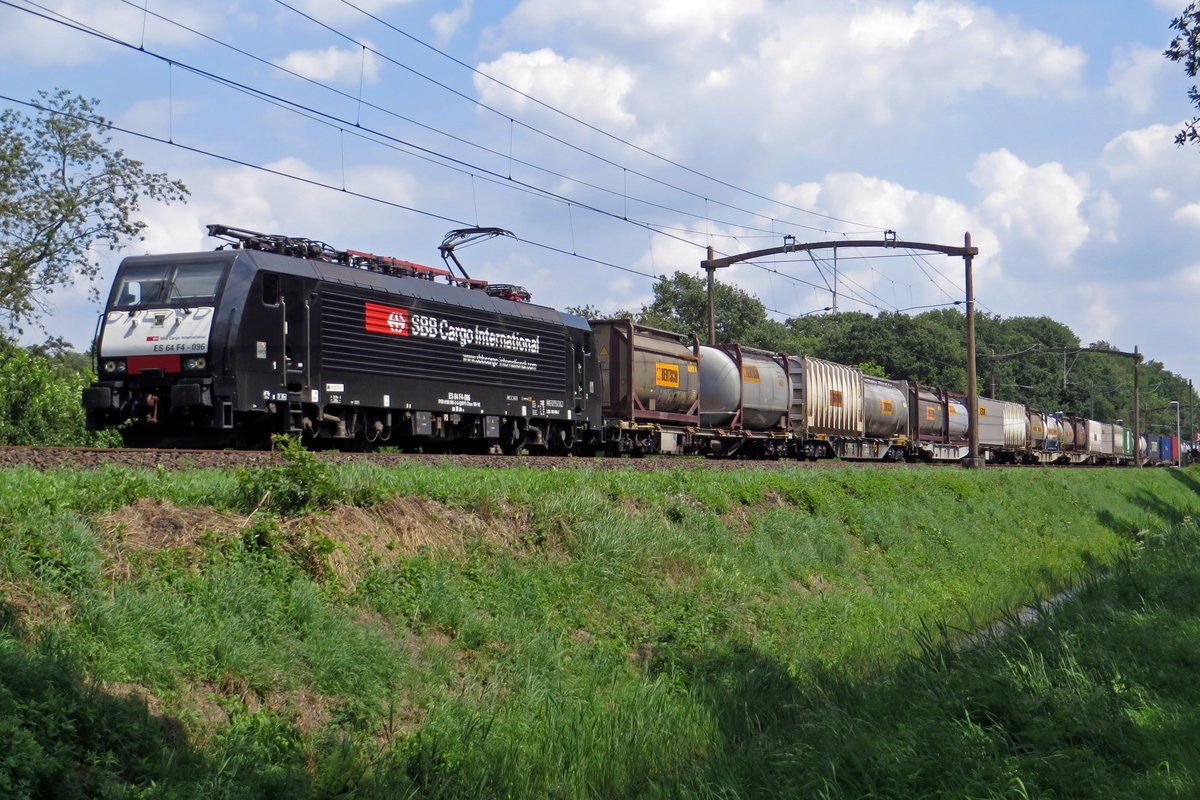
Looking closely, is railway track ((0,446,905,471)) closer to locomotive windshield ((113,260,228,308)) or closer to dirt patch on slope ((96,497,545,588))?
dirt patch on slope ((96,497,545,588))

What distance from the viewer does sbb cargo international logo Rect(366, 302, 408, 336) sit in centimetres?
1980

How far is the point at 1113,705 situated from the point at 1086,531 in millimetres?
24857

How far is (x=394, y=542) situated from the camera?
35.8 ft

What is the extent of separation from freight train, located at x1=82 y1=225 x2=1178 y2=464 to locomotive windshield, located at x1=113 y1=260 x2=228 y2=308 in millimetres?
29

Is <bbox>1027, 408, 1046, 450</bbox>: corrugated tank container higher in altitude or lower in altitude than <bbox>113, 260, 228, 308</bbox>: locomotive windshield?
lower

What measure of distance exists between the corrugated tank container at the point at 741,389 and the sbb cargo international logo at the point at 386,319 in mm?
12463

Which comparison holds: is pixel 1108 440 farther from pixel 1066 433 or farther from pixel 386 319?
pixel 386 319

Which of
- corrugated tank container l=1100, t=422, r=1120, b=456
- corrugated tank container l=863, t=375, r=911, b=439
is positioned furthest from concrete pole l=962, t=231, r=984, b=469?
corrugated tank container l=1100, t=422, r=1120, b=456

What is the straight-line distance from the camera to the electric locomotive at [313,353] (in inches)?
661

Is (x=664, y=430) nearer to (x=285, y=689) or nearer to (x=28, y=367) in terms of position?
(x=28, y=367)

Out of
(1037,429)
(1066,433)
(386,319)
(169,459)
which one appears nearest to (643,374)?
(386,319)

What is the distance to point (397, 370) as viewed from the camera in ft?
66.9

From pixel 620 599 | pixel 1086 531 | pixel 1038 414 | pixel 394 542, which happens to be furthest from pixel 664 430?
pixel 1038 414

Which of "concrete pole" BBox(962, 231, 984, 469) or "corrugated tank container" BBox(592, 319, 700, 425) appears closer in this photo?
"corrugated tank container" BBox(592, 319, 700, 425)
